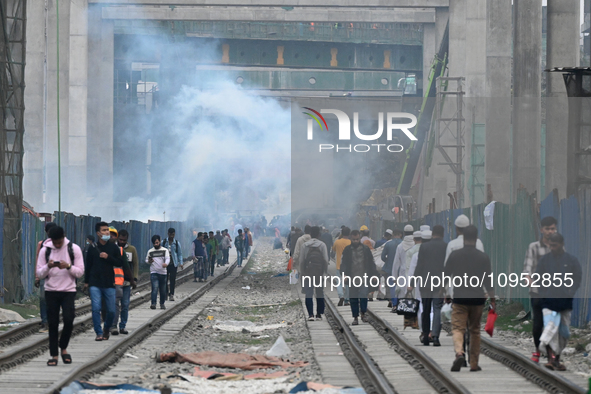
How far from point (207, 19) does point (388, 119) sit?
11261 mm

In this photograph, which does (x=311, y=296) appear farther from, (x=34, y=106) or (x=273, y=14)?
(x=273, y=14)

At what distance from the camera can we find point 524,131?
2941cm

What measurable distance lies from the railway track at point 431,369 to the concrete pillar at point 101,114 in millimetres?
36059

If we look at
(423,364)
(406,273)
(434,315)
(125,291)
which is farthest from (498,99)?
(423,364)

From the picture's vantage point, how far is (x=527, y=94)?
2902cm

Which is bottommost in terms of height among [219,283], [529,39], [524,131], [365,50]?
[219,283]

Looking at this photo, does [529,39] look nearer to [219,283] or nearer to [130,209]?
[219,283]

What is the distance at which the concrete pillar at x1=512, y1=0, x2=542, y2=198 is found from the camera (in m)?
29.1

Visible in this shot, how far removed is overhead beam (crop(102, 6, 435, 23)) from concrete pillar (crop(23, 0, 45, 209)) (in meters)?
7.51

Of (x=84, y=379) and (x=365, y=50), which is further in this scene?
(x=365, y=50)

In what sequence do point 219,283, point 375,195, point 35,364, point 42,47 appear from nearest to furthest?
point 35,364, point 219,283, point 42,47, point 375,195

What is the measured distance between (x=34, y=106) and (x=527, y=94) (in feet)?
74.0

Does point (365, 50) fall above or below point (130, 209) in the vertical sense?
above

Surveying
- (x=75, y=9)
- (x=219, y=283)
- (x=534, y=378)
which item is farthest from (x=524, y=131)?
(x=75, y=9)
